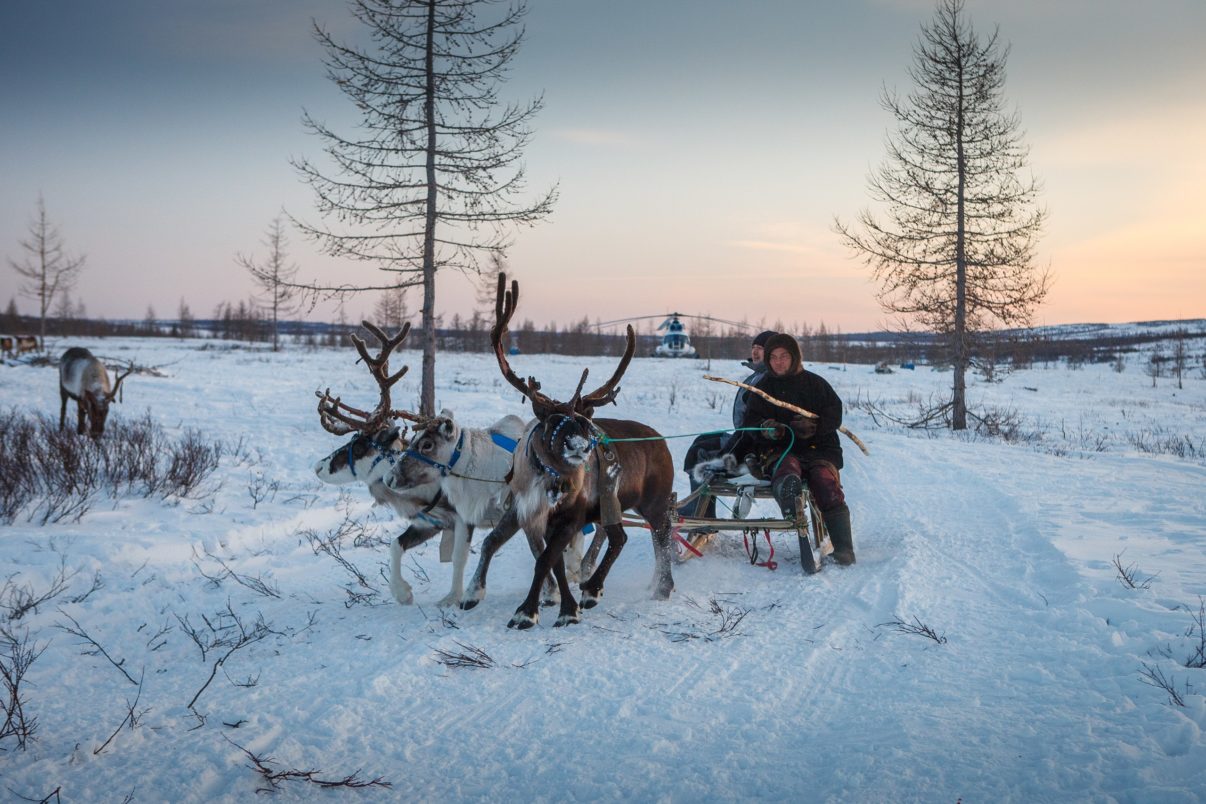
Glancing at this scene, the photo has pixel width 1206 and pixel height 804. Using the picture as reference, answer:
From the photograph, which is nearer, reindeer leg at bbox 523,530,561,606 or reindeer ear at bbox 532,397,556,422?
reindeer ear at bbox 532,397,556,422

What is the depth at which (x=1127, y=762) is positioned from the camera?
9.34 ft

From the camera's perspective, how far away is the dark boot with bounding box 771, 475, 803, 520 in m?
6.07

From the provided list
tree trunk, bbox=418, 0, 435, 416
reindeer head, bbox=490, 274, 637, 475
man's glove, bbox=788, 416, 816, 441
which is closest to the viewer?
reindeer head, bbox=490, 274, 637, 475

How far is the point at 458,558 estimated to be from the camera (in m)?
5.63

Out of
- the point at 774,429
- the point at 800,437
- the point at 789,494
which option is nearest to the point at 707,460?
the point at 774,429

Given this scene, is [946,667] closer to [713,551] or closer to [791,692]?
[791,692]

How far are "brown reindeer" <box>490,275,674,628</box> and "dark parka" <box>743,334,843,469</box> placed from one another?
1762 mm

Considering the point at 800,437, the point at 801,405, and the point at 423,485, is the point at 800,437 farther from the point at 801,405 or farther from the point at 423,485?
the point at 423,485

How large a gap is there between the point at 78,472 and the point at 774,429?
25.6 feet

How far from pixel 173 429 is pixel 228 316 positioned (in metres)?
83.2

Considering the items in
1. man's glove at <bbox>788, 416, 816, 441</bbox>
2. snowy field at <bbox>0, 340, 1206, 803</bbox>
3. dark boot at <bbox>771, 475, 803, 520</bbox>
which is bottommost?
snowy field at <bbox>0, 340, 1206, 803</bbox>

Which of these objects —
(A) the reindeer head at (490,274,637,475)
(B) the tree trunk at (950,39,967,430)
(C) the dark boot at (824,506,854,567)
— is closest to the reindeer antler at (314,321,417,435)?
(A) the reindeer head at (490,274,637,475)

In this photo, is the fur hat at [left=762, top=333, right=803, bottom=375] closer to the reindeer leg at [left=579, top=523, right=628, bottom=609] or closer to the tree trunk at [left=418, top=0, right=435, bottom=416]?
the reindeer leg at [left=579, top=523, right=628, bottom=609]

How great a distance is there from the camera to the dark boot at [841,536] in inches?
246
